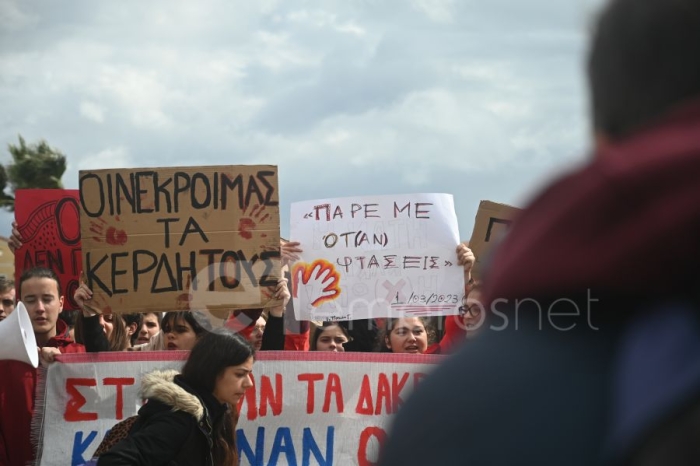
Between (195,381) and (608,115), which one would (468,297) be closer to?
(195,381)

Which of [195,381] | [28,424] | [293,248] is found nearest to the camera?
[195,381]

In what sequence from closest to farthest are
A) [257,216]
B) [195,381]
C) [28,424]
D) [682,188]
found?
[682,188] → [195,381] → [28,424] → [257,216]

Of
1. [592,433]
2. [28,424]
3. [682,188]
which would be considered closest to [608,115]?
[682,188]

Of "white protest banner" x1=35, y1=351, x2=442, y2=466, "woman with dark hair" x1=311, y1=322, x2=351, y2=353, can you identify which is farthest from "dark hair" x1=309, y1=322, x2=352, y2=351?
"white protest banner" x1=35, y1=351, x2=442, y2=466

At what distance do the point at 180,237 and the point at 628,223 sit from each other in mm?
6015

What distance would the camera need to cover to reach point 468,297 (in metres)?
6.86

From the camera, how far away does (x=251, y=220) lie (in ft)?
21.6

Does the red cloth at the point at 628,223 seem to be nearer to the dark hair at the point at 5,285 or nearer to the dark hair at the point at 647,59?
the dark hair at the point at 647,59

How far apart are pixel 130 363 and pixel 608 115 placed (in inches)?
224

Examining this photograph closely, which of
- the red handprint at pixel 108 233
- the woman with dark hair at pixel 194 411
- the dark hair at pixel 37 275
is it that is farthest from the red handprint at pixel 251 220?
the woman with dark hair at pixel 194 411

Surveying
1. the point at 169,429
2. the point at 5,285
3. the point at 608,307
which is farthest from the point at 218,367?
the point at 608,307

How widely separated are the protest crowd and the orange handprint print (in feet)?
0.05

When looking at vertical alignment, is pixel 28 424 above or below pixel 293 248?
below

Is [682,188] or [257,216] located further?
[257,216]
